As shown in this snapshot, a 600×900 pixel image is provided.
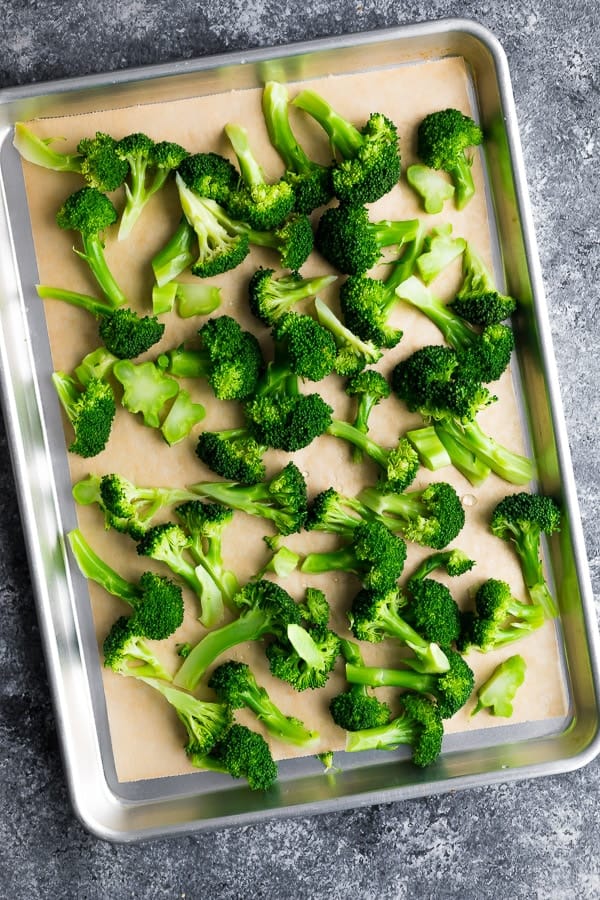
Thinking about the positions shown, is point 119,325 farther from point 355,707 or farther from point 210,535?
point 355,707

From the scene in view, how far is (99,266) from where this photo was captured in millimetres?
2031

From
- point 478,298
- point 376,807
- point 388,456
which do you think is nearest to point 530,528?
point 388,456

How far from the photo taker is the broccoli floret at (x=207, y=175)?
1.99 metres

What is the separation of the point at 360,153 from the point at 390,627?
1.20m

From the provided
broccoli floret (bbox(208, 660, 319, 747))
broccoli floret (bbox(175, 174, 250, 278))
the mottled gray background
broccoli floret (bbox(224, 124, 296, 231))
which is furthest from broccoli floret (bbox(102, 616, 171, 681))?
broccoli floret (bbox(224, 124, 296, 231))

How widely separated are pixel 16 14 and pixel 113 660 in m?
1.73

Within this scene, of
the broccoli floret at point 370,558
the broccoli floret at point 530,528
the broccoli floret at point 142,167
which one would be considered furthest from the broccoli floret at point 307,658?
the broccoli floret at point 142,167

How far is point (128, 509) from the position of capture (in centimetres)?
203

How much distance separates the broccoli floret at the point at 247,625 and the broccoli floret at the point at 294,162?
3.24ft

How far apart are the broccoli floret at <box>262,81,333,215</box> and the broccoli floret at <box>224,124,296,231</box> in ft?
0.10

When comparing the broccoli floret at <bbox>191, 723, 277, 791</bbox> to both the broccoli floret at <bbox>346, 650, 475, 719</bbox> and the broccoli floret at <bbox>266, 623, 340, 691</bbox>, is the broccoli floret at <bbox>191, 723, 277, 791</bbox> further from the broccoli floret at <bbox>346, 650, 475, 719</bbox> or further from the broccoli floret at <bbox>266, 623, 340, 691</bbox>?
the broccoli floret at <bbox>346, 650, 475, 719</bbox>

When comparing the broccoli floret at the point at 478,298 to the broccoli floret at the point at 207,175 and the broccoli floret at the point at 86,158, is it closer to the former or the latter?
the broccoli floret at the point at 207,175

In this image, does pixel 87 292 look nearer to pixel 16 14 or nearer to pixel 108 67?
pixel 108 67

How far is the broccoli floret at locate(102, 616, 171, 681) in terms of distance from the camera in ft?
6.72
